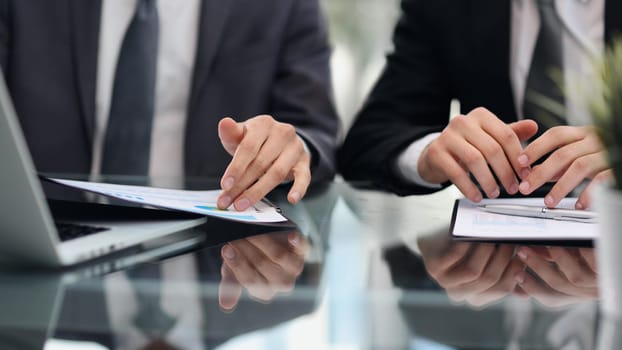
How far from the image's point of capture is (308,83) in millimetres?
1522

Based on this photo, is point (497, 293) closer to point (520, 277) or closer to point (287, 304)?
point (520, 277)

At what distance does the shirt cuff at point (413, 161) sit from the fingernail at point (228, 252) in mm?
478

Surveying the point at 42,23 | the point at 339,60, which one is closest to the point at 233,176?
the point at 42,23

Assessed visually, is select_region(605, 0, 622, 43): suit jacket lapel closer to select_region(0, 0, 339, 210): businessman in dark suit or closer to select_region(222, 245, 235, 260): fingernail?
select_region(0, 0, 339, 210): businessman in dark suit

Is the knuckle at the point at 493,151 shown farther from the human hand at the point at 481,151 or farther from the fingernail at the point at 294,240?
the fingernail at the point at 294,240

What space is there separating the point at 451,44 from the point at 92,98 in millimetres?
661

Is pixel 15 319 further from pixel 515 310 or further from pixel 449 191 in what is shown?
pixel 449 191

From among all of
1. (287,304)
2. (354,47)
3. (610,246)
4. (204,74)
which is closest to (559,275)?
(610,246)

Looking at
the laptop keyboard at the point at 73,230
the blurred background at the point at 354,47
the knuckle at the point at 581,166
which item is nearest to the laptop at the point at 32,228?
the laptop keyboard at the point at 73,230

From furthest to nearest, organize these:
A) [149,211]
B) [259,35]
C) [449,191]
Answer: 1. [259,35]
2. [449,191]
3. [149,211]

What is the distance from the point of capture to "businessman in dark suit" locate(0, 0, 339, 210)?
1445mm

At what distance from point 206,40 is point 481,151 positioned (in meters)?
0.67

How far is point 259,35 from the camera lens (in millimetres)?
1552

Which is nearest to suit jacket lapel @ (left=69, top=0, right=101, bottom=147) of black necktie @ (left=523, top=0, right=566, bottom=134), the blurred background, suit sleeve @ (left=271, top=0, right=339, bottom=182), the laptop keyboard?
suit sleeve @ (left=271, top=0, right=339, bottom=182)
